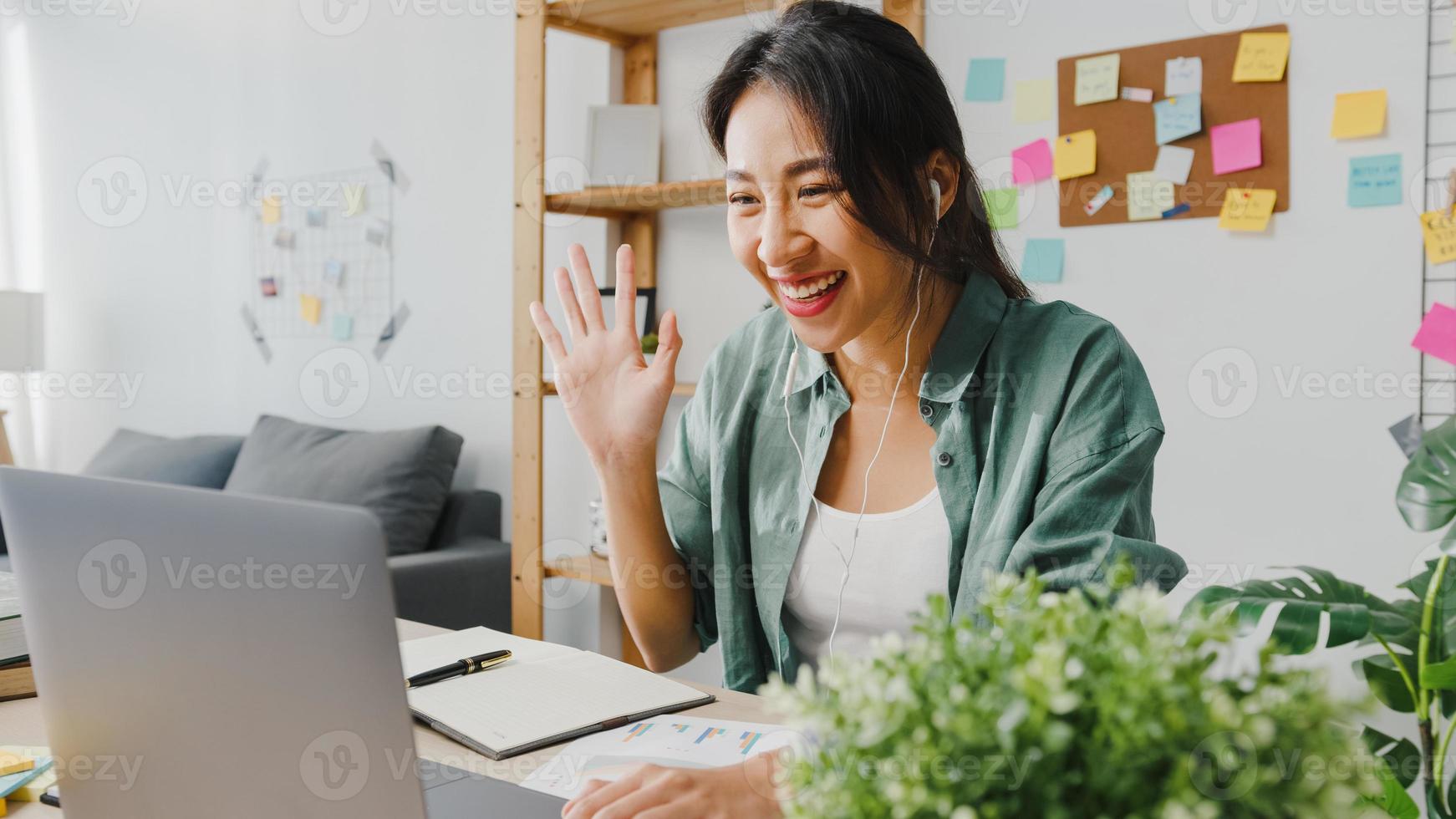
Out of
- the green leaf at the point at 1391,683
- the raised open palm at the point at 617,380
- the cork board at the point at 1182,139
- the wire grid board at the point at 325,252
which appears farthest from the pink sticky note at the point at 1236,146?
the wire grid board at the point at 325,252

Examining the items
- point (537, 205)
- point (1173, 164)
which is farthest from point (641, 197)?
point (1173, 164)

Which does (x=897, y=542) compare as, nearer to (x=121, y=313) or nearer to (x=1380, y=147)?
(x=1380, y=147)

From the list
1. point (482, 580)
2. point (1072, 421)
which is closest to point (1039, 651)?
point (1072, 421)

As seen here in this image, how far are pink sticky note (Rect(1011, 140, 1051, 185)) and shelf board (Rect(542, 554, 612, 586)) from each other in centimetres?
120

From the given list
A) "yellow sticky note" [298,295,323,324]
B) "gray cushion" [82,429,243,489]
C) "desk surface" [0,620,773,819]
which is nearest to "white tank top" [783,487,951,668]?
"desk surface" [0,620,773,819]

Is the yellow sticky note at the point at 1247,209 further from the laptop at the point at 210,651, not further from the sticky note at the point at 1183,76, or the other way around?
the laptop at the point at 210,651

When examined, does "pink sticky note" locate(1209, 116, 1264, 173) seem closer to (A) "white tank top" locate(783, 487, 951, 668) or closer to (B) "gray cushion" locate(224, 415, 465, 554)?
(A) "white tank top" locate(783, 487, 951, 668)

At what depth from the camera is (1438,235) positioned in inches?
75.7

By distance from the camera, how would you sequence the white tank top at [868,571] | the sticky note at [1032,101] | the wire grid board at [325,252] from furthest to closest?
the wire grid board at [325,252] → the sticky note at [1032,101] → the white tank top at [868,571]

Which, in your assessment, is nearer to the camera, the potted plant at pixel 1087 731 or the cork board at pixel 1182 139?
the potted plant at pixel 1087 731

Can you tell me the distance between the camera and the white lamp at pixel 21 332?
4.04m

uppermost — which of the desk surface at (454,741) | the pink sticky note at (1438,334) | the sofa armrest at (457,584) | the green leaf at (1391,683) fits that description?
the pink sticky note at (1438,334)

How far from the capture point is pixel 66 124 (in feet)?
14.9

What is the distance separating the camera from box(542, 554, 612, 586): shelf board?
8.40ft
